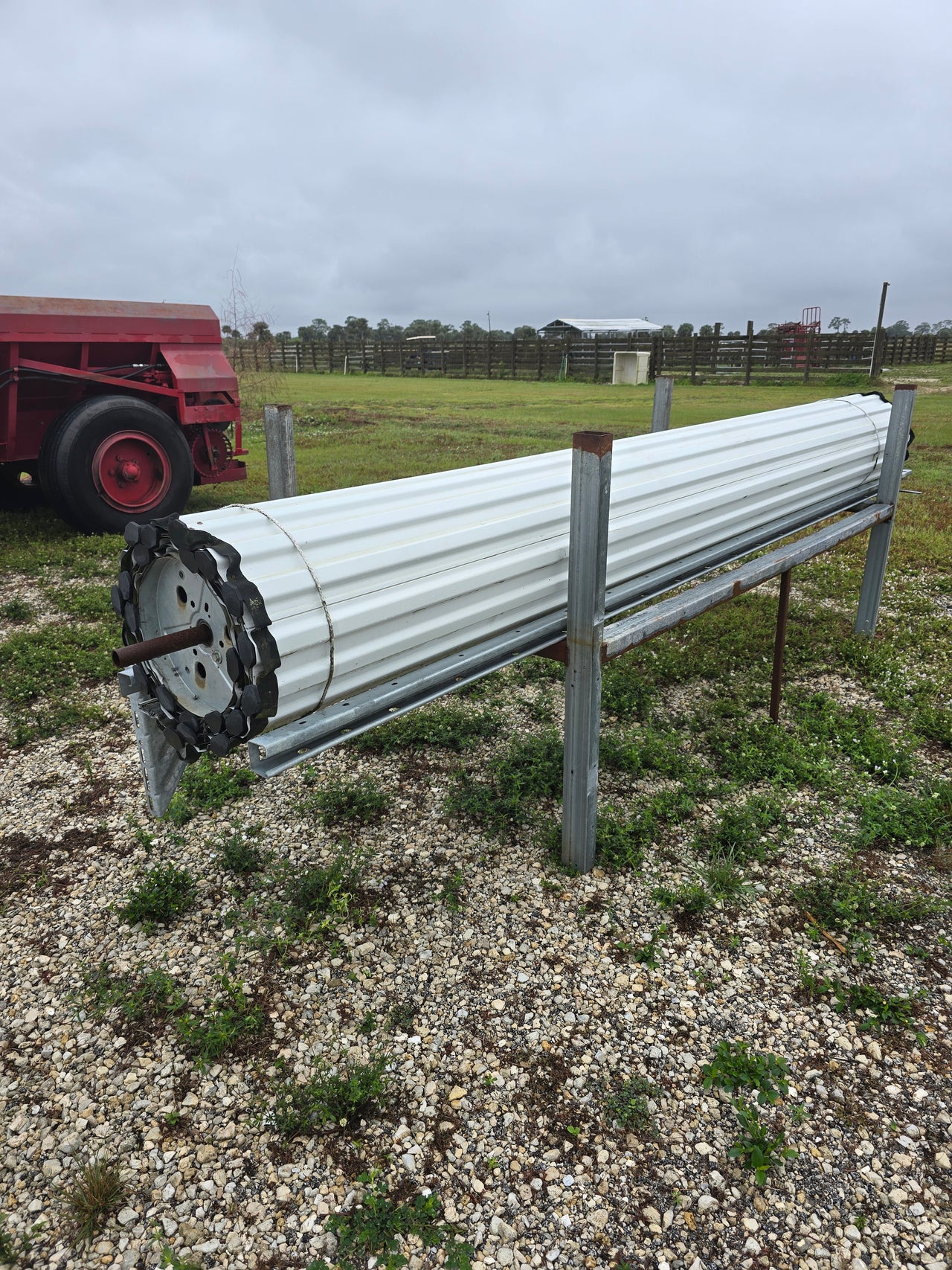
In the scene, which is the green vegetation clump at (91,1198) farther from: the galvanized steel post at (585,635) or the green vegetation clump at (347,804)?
the galvanized steel post at (585,635)

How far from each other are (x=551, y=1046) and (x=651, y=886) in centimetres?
84

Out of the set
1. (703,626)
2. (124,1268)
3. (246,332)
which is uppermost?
(246,332)

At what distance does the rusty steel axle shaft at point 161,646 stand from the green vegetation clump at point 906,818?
2722 millimetres

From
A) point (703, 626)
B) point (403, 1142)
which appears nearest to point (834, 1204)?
point (403, 1142)

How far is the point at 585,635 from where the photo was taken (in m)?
2.66

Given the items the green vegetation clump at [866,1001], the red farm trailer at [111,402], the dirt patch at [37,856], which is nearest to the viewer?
the green vegetation clump at [866,1001]

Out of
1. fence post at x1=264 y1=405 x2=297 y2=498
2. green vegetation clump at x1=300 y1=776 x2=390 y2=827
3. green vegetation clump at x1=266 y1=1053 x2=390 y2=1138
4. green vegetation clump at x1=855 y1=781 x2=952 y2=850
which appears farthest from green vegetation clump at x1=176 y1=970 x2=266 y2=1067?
green vegetation clump at x1=855 y1=781 x2=952 y2=850

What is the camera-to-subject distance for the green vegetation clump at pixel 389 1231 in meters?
1.83

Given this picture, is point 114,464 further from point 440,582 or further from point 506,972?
point 506,972

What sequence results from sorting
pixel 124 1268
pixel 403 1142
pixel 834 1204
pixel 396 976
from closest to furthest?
1. pixel 124 1268
2. pixel 834 1204
3. pixel 403 1142
4. pixel 396 976

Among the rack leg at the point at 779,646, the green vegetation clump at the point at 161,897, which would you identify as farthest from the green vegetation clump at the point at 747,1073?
the rack leg at the point at 779,646

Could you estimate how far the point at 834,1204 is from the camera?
1944mm

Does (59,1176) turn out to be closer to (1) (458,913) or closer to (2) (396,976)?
(2) (396,976)

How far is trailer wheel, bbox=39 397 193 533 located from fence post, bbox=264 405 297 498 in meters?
3.71
